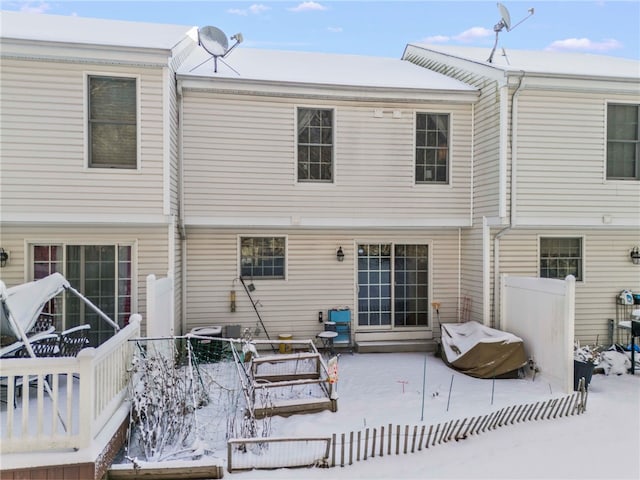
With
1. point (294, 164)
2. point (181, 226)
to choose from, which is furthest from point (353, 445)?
point (294, 164)

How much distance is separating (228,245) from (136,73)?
3696 mm

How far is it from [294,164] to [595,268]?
692 centimetres

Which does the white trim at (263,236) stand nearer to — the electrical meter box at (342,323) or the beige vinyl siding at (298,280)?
the beige vinyl siding at (298,280)

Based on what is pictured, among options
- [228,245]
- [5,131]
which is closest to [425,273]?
[228,245]

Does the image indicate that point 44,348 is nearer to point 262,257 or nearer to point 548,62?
point 262,257

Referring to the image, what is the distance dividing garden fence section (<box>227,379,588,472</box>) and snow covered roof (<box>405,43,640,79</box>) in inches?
256

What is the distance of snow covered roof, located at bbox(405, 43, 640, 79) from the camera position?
8469mm

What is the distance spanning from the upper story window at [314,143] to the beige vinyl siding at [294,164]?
0.17 meters

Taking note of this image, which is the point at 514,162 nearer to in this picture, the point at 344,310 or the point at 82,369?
the point at 344,310

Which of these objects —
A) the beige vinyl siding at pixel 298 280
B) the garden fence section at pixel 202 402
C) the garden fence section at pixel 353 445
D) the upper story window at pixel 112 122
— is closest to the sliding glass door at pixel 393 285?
the beige vinyl siding at pixel 298 280

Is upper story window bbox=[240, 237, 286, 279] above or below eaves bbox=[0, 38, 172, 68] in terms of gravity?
below

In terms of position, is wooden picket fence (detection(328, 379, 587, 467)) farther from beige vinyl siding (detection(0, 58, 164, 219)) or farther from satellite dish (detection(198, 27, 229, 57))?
satellite dish (detection(198, 27, 229, 57))

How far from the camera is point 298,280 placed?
9172 millimetres

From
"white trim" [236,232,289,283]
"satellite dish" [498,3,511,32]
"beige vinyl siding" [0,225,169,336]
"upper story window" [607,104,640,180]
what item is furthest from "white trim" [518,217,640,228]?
"beige vinyl siding" [0,225,169,336]
